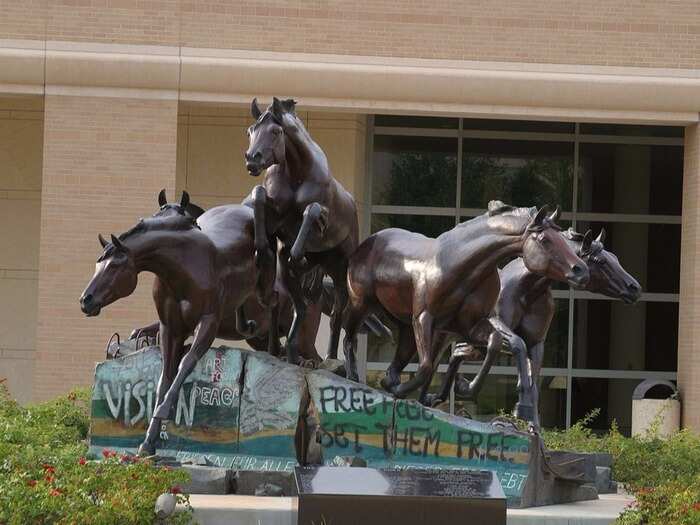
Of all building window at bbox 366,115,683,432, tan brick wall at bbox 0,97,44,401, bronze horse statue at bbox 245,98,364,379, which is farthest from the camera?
building window at bbox 366,115,683,432

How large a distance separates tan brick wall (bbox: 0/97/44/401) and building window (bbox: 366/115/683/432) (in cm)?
611

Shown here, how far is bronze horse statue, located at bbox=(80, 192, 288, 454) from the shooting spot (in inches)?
478

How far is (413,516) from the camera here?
9758 millimetres

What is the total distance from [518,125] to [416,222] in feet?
8.88

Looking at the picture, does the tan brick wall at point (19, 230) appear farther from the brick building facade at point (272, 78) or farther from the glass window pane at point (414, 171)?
the glass window pane at point (414, 171)

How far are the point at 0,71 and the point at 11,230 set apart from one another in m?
3.88

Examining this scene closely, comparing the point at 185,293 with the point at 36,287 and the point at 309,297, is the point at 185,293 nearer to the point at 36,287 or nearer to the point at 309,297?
the point at 309,297

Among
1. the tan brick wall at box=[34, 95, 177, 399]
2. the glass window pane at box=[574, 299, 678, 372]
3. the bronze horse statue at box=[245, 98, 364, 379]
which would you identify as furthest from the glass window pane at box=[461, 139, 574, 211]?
the bronze horse statue at box=[245, 98, 364, 379]

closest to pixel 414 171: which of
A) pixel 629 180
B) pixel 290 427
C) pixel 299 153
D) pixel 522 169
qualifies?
pixel 522 169

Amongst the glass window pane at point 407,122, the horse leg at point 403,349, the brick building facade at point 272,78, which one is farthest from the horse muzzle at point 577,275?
the glass window pane at point 407,122

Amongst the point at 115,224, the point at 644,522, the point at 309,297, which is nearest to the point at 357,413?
the point at 309,297

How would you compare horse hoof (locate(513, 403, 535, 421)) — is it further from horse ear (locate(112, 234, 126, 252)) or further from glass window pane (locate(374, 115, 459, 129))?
glass window pane (locate(374, 115, 459, 129))

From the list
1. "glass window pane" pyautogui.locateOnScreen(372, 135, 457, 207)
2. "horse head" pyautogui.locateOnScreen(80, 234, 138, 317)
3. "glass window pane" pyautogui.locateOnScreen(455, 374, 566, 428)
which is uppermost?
"glass window pane" pyautogui.locateOnScreen(372, 135, 457, 207)

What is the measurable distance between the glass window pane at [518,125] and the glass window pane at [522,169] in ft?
0.84
